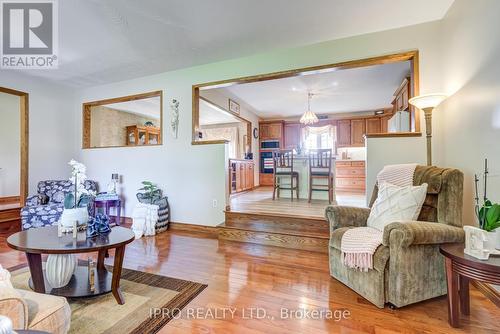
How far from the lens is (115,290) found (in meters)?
1.82

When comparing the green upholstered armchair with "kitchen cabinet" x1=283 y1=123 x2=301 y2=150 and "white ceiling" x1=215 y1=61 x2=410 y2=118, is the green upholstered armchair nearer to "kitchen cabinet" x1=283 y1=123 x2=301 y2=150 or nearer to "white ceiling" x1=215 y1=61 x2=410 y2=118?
"white ceiling" x1=215 y1=61 x2=410 y2=118

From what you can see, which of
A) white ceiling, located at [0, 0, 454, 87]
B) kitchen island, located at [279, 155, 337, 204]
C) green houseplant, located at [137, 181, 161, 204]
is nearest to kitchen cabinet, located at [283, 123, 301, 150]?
kitchen island, located at [279, 155, 337, 204]

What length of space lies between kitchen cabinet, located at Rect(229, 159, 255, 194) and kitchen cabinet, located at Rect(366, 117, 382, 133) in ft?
11.4

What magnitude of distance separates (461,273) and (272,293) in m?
1.26

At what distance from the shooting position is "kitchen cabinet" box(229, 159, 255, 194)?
18.6 ft

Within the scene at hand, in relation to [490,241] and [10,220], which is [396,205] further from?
[10,220]

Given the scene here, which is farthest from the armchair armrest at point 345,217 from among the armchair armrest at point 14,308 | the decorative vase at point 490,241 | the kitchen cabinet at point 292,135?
the kitchen cabinet at point 292,135

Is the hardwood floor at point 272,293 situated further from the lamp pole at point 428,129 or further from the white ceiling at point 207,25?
the white ceiling at point 207,25

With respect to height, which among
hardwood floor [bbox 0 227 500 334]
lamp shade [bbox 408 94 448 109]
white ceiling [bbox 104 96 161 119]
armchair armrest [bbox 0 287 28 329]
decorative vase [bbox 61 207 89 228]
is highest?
white ceiling [bbox 104 96 161 119]

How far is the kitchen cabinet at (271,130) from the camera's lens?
772 cm

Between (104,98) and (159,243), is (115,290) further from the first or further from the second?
(104,98)

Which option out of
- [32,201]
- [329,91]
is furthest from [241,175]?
[32,201]

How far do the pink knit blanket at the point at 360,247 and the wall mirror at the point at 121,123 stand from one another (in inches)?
173

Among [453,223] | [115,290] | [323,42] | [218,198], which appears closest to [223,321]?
[115,290]
